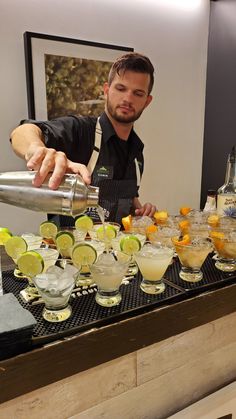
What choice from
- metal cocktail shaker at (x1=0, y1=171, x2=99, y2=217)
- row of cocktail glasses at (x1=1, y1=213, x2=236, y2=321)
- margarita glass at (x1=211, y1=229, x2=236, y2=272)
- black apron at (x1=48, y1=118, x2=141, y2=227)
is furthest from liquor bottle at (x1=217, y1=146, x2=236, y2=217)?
metal cocktail shaker at (x1=0, y1=171, x2=99, y2=217)

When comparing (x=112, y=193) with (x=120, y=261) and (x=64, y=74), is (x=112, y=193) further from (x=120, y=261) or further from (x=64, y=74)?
(x=120, y=261)

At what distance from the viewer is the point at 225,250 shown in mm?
1057

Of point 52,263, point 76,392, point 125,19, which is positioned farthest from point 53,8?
point 76,392

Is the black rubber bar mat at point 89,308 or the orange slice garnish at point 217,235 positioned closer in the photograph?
the black rubber bar mat at point 89,308

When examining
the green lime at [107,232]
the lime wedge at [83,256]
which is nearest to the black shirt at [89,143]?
the green lime at [107,232]

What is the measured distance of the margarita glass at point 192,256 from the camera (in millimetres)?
970

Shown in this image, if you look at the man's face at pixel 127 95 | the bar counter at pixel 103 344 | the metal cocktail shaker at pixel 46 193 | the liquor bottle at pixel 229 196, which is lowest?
the bar counter at pixel 103 344

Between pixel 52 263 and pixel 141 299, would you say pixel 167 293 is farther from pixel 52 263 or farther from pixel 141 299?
pixel 52 263

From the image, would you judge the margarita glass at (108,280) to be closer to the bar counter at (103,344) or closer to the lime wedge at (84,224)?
the bar counter at (103,344)

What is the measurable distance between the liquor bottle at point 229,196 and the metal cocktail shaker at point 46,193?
30.1 inches

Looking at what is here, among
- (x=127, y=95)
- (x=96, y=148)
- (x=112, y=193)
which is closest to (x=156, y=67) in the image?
(x=127, y=95)

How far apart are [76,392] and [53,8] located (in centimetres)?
224

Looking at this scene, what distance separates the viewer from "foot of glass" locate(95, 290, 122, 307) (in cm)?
83

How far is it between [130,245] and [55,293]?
0.31m
